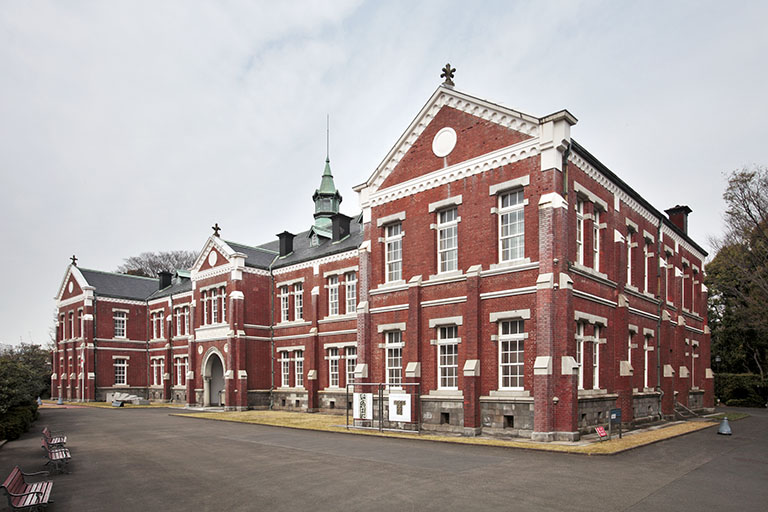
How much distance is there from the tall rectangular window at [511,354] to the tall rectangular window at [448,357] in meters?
1.81

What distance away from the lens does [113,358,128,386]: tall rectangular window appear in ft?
156

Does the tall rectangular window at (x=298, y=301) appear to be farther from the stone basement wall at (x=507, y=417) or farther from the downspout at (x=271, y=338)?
the stone basement wall at (x=507, y=417)

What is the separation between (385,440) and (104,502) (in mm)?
9897

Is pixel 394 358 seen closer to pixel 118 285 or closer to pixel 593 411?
pixel 593 411

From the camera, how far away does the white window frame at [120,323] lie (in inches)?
1876

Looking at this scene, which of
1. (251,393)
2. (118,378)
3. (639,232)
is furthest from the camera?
(118,378)

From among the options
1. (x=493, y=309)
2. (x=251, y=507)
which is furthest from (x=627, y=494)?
(x=493, y=309)

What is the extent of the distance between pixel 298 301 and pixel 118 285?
962 inches

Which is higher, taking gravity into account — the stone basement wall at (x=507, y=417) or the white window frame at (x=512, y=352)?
the white window frame at (x=512, y=352)

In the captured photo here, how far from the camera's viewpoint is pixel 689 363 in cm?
2966

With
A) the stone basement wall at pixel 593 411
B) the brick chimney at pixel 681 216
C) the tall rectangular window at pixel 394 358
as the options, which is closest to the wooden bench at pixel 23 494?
the tall rectangular window at pixel 394 358

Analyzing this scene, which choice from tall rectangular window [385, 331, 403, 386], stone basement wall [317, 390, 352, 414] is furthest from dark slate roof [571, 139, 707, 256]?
stone basement wall [317, 390, 352, 414]

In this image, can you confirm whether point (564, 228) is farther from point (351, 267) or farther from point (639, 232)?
point (351, 267)

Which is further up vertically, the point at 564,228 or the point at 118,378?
the point at 564,228
